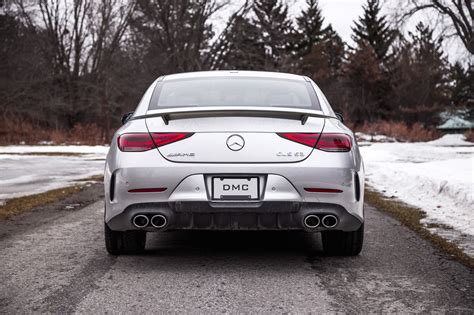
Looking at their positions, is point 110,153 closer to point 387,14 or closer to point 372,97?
point 387,14

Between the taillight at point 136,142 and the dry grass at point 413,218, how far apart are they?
98.2 inches

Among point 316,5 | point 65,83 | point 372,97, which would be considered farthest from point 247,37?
point 316,5

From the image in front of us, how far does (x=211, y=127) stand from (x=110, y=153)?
837 millimetres

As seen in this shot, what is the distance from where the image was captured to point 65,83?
1409 inches

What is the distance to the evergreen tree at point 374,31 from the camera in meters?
57.8

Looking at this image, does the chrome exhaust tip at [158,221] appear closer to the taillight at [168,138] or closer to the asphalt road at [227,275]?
the asphalt road at [227,275]

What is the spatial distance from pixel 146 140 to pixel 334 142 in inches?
52.3

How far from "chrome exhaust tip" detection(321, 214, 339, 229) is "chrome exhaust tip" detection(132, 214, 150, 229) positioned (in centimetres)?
124

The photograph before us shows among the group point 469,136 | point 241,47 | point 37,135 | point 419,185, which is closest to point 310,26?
point 241,47

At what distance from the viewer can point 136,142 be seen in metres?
4.03

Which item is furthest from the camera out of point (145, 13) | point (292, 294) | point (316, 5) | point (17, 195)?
point (316, 5)

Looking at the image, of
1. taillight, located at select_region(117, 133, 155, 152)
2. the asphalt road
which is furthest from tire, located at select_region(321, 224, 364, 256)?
taillight, located at select_region(117, 133, 155, 152)

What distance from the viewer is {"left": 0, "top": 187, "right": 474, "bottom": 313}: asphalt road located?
324cm

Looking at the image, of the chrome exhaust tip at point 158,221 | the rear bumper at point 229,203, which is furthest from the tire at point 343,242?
the chrome exhaust tip at point 158,221
